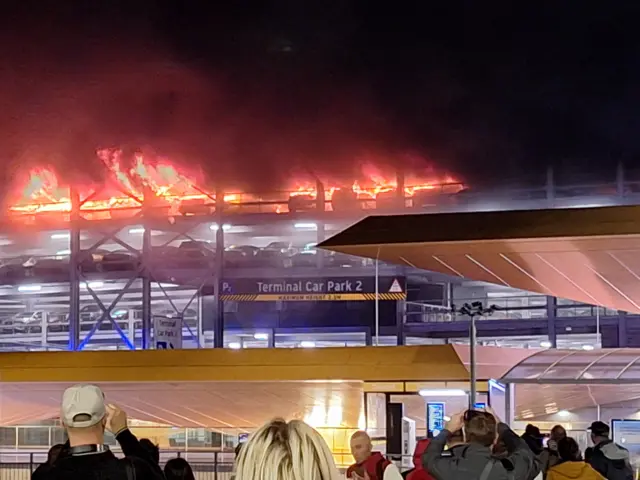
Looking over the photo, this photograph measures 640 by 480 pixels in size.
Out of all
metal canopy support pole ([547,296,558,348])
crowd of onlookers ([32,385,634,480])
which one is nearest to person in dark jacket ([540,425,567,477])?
crowd of onlookers ([32,385,634,480])

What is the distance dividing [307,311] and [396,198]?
21.4ft

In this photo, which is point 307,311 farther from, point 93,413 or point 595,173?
point 93,413

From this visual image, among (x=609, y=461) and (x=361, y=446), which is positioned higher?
(x=361, y=446)

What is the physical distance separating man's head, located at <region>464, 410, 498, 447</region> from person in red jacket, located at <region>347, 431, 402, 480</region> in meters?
1.70

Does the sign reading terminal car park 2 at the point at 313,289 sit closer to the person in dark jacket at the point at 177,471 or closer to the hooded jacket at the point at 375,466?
the hooded jacket at the point at 375,466

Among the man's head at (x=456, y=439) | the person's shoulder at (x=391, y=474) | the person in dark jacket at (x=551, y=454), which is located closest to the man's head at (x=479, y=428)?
the man's head at (x=456, y=439)

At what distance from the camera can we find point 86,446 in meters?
3.32

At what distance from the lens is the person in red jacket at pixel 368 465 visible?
19.9ft

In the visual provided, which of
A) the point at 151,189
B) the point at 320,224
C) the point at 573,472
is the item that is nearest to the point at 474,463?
the point at 573,472

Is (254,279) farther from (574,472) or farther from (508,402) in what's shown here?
(574,472)

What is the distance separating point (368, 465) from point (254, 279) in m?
25.9

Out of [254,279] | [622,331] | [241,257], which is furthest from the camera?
[241,257]

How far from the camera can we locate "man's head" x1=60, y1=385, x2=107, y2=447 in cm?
328

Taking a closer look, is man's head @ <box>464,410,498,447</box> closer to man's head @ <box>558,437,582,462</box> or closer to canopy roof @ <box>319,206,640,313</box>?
man's head @ <box>558,437,582,462</box>
